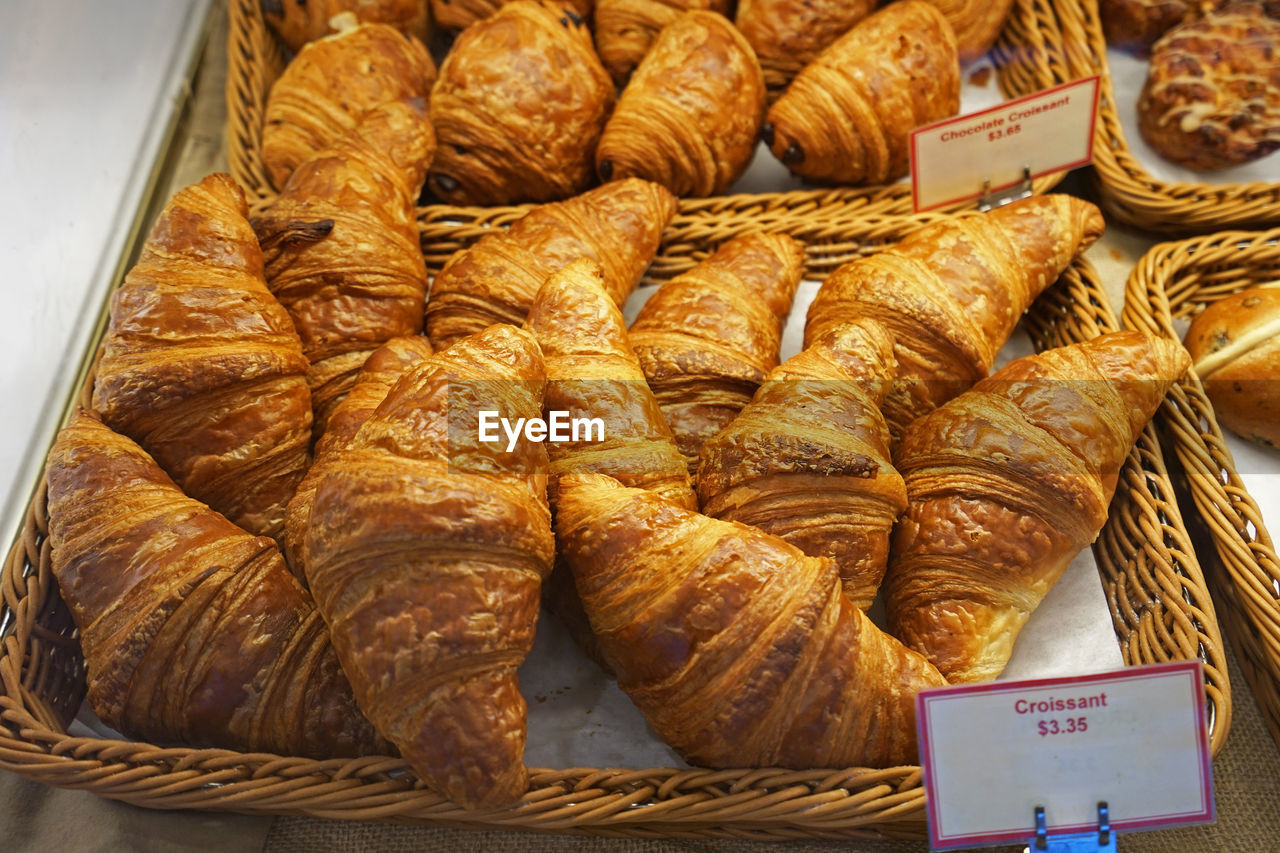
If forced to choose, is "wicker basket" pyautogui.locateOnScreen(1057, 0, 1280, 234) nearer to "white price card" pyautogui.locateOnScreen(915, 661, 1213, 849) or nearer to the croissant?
"white price card" pyautogui.locateOnScreen(915, 661, 1213, 849)

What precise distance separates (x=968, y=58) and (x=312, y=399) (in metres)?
1.89

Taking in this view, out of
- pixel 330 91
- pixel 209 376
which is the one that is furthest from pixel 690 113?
pixel 209 376

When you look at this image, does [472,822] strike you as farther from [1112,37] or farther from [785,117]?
[1112,37]

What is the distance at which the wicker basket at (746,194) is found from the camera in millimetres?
2104

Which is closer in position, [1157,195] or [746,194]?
[1157,195]

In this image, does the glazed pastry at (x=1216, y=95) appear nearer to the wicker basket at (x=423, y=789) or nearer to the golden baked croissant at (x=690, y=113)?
the golden baked croissant at (x=690, y=113)

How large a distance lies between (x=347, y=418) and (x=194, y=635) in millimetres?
419

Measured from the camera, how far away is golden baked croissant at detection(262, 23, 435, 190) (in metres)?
2.11

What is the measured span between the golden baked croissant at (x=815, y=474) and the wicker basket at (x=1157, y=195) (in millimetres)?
1058

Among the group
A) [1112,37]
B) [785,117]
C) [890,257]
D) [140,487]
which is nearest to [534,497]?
[140,487]

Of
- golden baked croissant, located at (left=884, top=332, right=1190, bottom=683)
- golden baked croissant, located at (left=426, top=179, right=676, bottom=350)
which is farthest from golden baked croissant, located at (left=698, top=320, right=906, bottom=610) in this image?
golden baked croissant, located at (left=426, top=179, right=676, bottom=350)

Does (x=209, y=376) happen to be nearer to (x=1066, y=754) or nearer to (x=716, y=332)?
(x=716, y=332)

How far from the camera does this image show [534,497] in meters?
1.29

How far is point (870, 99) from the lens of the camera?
2.04 meters
